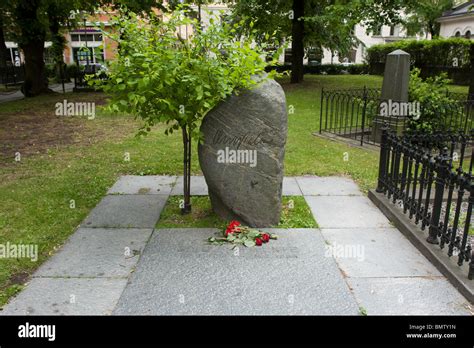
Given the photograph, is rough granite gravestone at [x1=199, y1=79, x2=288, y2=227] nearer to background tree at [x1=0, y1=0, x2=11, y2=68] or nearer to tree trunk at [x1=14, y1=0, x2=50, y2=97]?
background tree at [x1=0, y1=0, x2=11, y2=68]

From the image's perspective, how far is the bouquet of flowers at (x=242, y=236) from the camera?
506 centimetres

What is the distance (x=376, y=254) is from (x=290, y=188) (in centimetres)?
259

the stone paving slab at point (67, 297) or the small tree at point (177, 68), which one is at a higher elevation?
the small tree at point (177, 68)

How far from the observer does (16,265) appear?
15.0ft

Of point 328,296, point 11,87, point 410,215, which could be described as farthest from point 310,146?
point 11,87

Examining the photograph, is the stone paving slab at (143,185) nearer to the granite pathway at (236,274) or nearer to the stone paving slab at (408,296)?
the granite pathway at (236,274)

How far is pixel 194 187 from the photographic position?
7223 millimetres

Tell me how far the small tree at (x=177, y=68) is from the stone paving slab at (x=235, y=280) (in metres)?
1.54

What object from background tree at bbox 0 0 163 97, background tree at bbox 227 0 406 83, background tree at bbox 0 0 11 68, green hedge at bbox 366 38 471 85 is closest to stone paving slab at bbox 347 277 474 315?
background tree at bbox 227 0 406 83

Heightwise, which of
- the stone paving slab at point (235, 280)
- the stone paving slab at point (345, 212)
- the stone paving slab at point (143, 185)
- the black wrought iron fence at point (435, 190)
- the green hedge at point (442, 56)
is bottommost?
the stone paving slab at point (235, 280)

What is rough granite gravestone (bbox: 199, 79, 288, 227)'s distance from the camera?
512 centimetres

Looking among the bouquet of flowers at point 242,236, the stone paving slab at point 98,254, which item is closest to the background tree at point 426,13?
the bouquet of flowers at point 242,236
